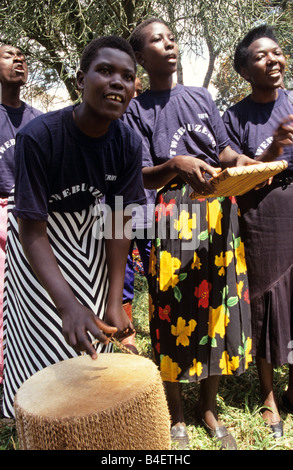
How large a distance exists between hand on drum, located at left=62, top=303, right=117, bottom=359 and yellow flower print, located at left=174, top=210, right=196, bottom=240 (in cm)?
87

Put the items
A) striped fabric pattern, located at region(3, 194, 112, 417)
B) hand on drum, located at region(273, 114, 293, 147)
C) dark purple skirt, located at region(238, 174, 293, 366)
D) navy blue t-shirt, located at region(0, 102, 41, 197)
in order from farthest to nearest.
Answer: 1. navy blue t-shirt, located at region(0, 102, 41, 197)
2. dark purple skirt, located at region(238, 174, 293, 366)
3. hand on drum, located at region(273, 114, 293, 147)
4. striped fabric pattern, located at region(3, 194, 112, 417)

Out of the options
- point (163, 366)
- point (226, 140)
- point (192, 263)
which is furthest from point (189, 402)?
point (226, 140)

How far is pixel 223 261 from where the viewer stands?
2275mm

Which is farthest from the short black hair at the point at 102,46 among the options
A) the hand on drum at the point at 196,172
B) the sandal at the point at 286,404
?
the sandal at the point at 286,404

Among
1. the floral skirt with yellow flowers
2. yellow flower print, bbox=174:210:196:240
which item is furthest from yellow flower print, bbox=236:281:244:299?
yellow flower print, bbox=174:210:196:240

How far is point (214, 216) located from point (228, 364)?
0.73 meters

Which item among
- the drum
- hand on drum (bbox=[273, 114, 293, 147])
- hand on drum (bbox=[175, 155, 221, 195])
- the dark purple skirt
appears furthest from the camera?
the dark purple skirt

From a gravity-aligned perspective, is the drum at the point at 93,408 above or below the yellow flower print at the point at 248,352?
above

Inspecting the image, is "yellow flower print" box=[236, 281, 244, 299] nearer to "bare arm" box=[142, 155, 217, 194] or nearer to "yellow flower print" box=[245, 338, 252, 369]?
"yellow flower print" box=[245, 338, 252, 369]

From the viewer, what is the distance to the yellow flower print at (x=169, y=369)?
7.43 feet

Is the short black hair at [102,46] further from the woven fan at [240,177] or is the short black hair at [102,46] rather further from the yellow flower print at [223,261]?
the yellow flower print at [223,261]

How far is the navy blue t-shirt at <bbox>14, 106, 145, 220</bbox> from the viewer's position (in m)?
1.62

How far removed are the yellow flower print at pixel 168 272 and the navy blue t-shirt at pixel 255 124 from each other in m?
0.71

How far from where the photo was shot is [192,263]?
7.38 ft
